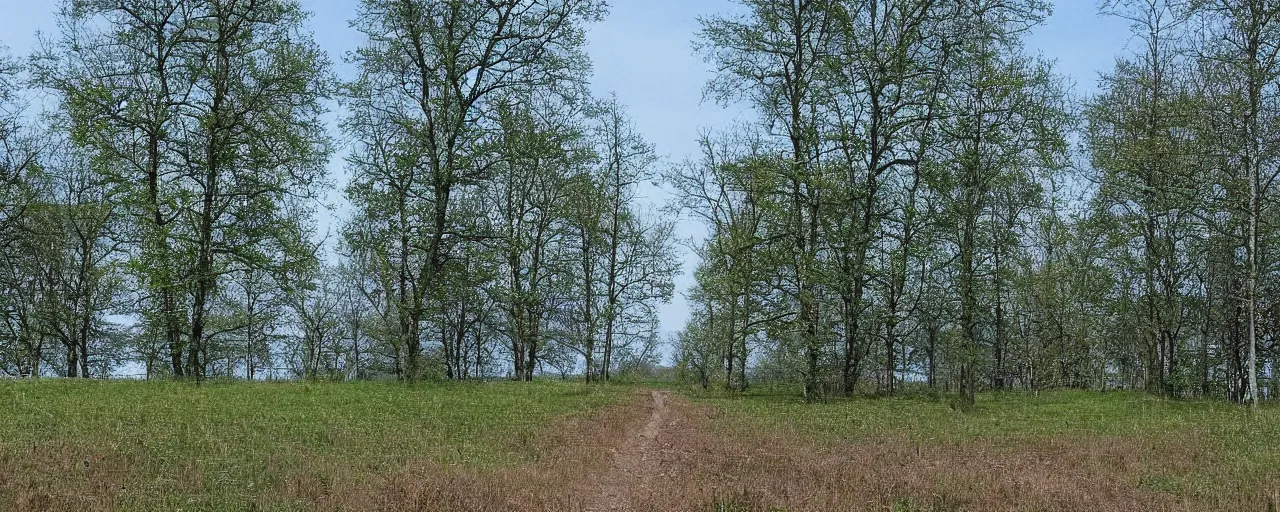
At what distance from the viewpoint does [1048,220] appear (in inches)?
1409

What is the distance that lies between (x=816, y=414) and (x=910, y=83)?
10.9m

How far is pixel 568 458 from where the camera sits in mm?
11039

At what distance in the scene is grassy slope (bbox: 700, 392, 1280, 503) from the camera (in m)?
10.2

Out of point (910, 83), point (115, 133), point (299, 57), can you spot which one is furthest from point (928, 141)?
point (115, 133)

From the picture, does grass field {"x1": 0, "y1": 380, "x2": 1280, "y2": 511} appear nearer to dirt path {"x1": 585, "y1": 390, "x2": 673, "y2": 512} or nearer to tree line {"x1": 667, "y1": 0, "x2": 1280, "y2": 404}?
dirt path {"x1": 585, "y1": 390, "x2": 673, "y2": 512}

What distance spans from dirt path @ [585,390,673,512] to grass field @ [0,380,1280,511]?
5cm

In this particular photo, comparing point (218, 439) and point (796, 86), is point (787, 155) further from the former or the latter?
point (218, 439)

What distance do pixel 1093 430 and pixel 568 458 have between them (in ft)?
34.5

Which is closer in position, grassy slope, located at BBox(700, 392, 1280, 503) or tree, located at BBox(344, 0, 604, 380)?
grassy slope, located at BBox(700, 392, 1280, 503)

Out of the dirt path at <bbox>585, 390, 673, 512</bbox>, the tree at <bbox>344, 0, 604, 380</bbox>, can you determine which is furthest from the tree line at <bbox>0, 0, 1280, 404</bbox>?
the dirt path at <bbox>585, 390, 673, 512</bbox>

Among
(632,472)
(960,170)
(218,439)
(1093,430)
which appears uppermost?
(960,170)

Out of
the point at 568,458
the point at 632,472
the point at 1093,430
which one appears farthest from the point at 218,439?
the point at 1093,430

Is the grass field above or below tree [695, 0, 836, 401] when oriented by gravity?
below

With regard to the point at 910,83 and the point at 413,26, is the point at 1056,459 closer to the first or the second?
the point at 910,83
